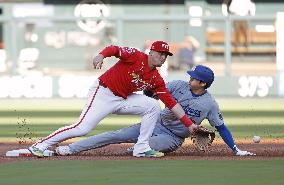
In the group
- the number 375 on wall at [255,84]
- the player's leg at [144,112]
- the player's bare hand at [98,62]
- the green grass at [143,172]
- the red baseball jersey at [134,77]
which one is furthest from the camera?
the number 375 on wall at [255,84]

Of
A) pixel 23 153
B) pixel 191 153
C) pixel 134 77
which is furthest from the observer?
pixel 191 153

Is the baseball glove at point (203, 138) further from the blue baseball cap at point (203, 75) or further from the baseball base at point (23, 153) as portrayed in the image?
the baseball base at point (23, 153)

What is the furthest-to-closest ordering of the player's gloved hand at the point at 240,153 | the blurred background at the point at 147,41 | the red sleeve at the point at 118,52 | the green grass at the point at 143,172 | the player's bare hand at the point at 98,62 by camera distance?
the blurred background at the point at 147,41 → the player's gloved hand at the point at 240,153 → the red sleeve at the point at 118,52 → the player's bare hand at the point at 98,62 → the green grass at the point at 143,172

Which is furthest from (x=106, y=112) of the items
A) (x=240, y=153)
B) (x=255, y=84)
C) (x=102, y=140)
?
(x=255, y=84)

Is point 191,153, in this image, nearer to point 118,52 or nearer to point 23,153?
point 118,52

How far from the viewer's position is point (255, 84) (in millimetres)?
24672

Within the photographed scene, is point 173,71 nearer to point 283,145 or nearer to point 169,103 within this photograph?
point 283,145

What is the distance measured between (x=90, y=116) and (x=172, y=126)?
3.36ft

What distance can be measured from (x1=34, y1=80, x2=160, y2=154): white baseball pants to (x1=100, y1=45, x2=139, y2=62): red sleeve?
1.38 ft

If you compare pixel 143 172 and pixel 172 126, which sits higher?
pixel 172 126

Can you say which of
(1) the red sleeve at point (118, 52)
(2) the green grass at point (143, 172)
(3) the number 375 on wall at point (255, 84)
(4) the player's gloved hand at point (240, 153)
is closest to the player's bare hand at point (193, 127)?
(2) the green grass at point (143, 172)

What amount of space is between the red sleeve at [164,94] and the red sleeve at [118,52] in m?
0.40

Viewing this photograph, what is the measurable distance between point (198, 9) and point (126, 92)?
53.4 ft

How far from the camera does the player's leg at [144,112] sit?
421 inches
